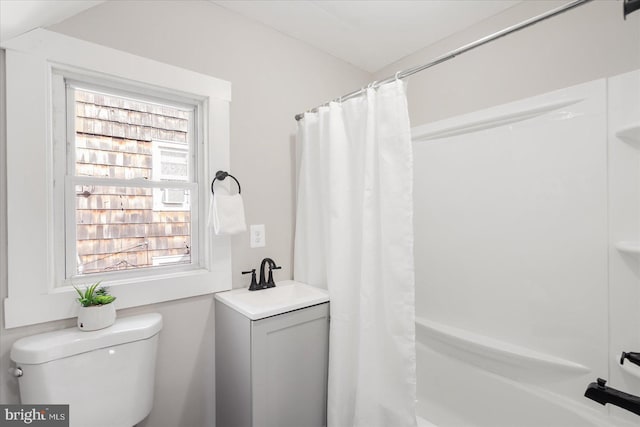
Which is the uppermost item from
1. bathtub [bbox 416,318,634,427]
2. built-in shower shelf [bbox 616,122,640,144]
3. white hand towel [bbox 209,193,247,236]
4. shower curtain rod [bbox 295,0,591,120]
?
A: shower curtain rod [bbox 295,0,591,120]

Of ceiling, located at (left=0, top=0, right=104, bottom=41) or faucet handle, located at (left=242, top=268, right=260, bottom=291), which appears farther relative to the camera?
faucet handle, located at (left=242, top=268, right=260, bottom=291)

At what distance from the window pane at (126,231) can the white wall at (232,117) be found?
9.1 inches

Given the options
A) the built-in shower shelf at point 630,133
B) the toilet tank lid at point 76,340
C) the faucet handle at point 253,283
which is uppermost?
the built-in shower shelf at point 630,133

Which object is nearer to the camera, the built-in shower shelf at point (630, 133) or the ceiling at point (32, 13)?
the ceiling at point (32, 13)

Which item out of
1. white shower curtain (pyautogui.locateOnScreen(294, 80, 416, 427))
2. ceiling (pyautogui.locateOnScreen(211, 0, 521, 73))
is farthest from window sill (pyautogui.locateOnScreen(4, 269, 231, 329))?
ceiling (pyautogui.locateOnScreen(211, 0, 521, 73))

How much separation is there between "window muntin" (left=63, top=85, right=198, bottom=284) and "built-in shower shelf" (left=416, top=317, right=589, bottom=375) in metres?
1.49

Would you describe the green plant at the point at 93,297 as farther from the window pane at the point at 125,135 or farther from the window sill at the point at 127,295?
the window pane at the point at 125,135

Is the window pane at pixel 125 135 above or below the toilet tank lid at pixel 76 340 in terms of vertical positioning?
above

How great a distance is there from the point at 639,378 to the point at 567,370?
243 mm

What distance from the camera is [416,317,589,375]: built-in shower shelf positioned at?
1.39 meters

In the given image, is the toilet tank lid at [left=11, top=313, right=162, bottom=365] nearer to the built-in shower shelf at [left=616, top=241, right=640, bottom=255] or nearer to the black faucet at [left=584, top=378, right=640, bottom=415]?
the black faucet at [left=584, top=378, right=640, bottom=415]

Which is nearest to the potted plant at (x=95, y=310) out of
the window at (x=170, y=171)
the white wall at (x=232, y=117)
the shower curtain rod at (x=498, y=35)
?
the white wall at (x=232, y=117)

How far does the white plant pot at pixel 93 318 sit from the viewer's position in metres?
1.11

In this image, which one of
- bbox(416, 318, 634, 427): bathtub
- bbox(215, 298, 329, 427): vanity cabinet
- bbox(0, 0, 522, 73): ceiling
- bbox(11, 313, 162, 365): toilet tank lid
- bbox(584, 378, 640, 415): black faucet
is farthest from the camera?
bbox(0, 0, 522, 73): ceiling
